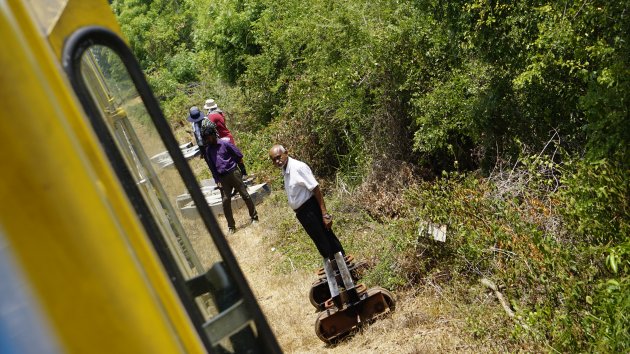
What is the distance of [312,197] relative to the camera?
26.3 ft

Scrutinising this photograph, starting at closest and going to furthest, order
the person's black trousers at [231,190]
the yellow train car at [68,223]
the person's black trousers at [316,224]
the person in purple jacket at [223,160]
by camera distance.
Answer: the yellow train car at [68,223] < the person's black trousers at [316,224] < the person in purple jacket at [223,160] < the person's black trousers at [231,190]

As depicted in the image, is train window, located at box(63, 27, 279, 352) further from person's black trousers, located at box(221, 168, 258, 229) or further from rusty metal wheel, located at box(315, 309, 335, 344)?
person's black trousers, located at box(221, 168, 258, 229)

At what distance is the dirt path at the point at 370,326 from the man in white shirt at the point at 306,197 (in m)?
0.92

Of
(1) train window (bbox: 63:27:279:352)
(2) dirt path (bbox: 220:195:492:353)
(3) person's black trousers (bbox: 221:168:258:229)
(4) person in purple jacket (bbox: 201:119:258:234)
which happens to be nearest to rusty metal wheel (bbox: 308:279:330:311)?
(2) dirt path (bbox: 220:195:492:353)

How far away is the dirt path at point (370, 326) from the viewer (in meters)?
6.99

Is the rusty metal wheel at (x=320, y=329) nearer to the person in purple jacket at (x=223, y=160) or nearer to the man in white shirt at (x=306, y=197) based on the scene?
the man in white shirt at (x=306, y=197)

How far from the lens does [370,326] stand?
799 centimetres

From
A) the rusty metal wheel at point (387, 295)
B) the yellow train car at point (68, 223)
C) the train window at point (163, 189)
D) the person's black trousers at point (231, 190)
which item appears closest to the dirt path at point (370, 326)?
the rusty metal wheel at point (387, 295)

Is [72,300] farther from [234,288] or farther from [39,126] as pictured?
[234,288]

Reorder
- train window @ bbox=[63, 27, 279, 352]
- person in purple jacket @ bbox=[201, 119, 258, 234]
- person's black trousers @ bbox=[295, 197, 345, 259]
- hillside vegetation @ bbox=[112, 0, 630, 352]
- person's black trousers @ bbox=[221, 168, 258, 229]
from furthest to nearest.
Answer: person's black trousers @ bbox=[221, 168, 258, 229] → person in purple jacket @ bbox=[201, 119, 258, 234] → person's black trousers @ bbox=[295, 197, 345, 259] → hillside vegetation @ bbox=[112, 0, 630, 352] → train window @ bbox=[63, 27, 279, 352]

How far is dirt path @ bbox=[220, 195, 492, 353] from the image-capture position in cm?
699

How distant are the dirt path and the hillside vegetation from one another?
0.21 metres

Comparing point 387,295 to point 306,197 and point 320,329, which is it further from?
point 306,197

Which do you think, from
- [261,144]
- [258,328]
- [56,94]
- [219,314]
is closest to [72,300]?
[56,94]
